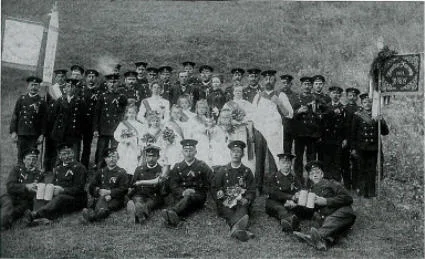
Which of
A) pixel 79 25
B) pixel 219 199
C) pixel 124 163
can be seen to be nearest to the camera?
pixel 219 199

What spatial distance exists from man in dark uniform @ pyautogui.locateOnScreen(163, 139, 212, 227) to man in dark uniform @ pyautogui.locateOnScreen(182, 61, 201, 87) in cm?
102

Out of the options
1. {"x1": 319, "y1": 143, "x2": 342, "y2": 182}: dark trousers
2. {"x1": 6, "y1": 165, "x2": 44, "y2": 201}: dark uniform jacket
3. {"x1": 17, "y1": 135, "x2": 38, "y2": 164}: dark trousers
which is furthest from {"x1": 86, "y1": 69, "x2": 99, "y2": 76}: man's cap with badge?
{"x1": 319, "y1": 143, "x2": 342, "y2": 182}: dark trousers

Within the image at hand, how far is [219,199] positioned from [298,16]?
2629 mm

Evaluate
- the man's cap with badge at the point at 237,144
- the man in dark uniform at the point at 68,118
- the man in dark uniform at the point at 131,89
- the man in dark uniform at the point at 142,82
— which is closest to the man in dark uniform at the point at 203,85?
the man in dark uniform at the point at 142,82

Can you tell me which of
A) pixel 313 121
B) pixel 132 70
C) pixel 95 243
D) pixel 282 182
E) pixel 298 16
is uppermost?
pixel 298 16

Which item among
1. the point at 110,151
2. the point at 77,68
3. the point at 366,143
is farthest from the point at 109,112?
the point at 366,143

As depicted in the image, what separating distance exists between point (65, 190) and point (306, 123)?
288 centimetres

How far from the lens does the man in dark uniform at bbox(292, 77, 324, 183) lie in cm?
554

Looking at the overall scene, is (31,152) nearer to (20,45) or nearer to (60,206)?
(60,206)

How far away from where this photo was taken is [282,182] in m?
4.95

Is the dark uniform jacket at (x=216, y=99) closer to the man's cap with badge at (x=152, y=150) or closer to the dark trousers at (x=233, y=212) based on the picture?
the man's cap with badge at (x=152, y=150)

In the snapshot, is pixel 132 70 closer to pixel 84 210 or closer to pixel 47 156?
pixel 47 156

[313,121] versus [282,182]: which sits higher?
[313,121]

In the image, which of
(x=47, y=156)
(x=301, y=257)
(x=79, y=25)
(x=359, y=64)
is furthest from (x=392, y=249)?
(x=79, y=25)
